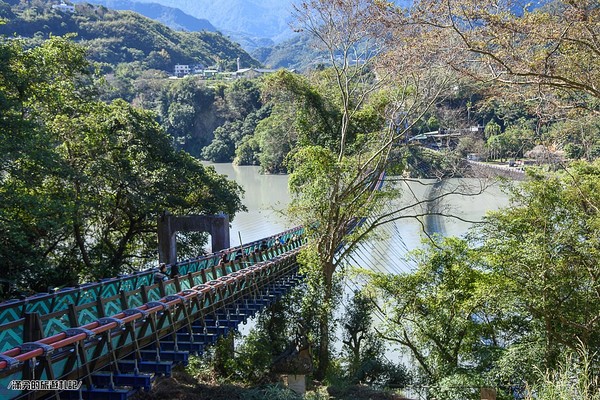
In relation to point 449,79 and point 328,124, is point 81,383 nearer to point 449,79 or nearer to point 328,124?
point 449,79

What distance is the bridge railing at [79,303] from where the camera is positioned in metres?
4.42

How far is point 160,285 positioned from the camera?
6730 millimetres

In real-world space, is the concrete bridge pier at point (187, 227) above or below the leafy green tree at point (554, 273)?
above

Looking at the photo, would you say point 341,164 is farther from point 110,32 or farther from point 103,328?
point 110,32

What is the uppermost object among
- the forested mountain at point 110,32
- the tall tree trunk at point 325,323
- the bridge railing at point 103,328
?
the forested mountain at point 110,32

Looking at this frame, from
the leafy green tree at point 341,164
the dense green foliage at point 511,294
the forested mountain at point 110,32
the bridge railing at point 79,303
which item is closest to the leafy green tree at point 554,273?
the dense green foliage at point 511,294

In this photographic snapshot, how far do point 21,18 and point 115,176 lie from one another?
60897 millimetres

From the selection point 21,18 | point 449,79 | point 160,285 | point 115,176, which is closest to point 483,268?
point 449,79

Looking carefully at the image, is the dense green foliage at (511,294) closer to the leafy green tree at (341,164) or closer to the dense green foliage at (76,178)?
the leafy green tree at (341,164)

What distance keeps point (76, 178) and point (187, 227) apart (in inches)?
128

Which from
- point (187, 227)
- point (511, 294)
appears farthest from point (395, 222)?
point (511, 294)

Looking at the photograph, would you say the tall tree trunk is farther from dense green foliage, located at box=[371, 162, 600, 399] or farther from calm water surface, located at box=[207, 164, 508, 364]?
calm water surface, located at box=[207, 164, 508, 364]

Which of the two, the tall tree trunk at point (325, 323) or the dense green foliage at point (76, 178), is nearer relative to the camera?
the dense green foliage at point (76, 178)

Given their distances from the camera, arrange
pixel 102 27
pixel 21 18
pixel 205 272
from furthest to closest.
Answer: pixel 102 27
pixel 21 18
pixel 205 272
